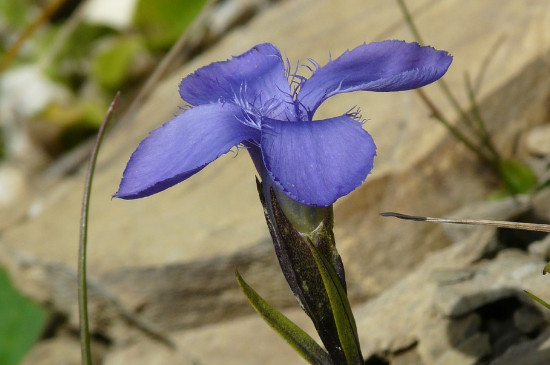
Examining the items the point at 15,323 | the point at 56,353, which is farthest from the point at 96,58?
the point at 15,323

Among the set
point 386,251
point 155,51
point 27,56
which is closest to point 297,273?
point 386,251

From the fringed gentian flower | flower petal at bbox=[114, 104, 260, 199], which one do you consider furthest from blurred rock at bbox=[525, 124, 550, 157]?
flower petal at bbox=[114, 104, 260, 199]

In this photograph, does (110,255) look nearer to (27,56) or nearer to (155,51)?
(155,51)

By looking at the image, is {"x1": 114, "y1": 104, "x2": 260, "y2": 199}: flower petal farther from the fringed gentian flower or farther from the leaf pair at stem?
the leaf pair at stem

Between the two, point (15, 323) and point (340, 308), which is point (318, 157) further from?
point (15, 323)

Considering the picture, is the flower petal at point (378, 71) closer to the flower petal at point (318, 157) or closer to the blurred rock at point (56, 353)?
the flower petal at point (318, 157)

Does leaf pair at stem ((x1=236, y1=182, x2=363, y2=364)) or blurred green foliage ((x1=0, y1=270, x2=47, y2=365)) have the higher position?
blurred green foliage ((x1=0, y1=270, x2=47, y2=365))
